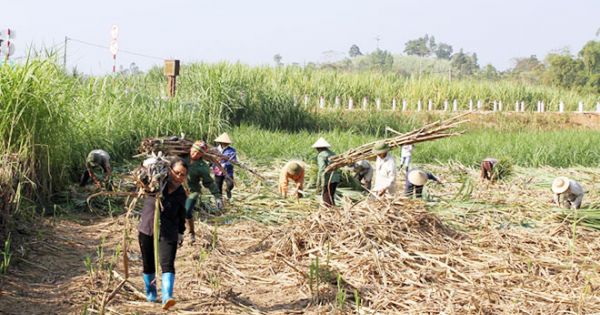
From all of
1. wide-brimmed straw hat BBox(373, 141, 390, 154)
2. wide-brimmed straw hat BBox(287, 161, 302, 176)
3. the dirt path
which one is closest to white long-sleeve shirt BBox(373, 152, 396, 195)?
wide-brimmed straw hat BBox(373, 141, 390, 154)

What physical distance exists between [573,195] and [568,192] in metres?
0.09

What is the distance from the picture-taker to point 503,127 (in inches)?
754

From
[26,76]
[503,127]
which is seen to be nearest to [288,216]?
[26,76]

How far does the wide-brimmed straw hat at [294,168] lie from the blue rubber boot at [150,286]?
3.42 meters

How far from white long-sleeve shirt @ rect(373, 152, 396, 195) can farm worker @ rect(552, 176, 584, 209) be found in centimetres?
171

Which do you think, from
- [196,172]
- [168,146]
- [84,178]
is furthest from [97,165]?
[196,172]

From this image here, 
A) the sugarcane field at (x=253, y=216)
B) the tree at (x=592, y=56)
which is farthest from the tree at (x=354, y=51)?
the sugarcane field at (x=253, y=216)

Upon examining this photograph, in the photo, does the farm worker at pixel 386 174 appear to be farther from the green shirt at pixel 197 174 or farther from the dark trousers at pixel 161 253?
the dark trousers at pixel 161 253

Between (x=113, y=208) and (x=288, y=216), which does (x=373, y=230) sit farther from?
(x=113, y=208)

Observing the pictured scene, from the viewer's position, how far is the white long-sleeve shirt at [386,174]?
7411mm

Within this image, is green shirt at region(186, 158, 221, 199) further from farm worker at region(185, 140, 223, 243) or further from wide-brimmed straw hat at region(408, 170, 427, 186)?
wide-brimmed straw hat at region(408, 170, 427, 186)

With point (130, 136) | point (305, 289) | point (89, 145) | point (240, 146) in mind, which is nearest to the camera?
point (305, 289)

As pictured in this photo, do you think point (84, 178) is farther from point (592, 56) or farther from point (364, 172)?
point (592, 56)

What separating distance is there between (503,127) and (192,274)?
49.5ft
